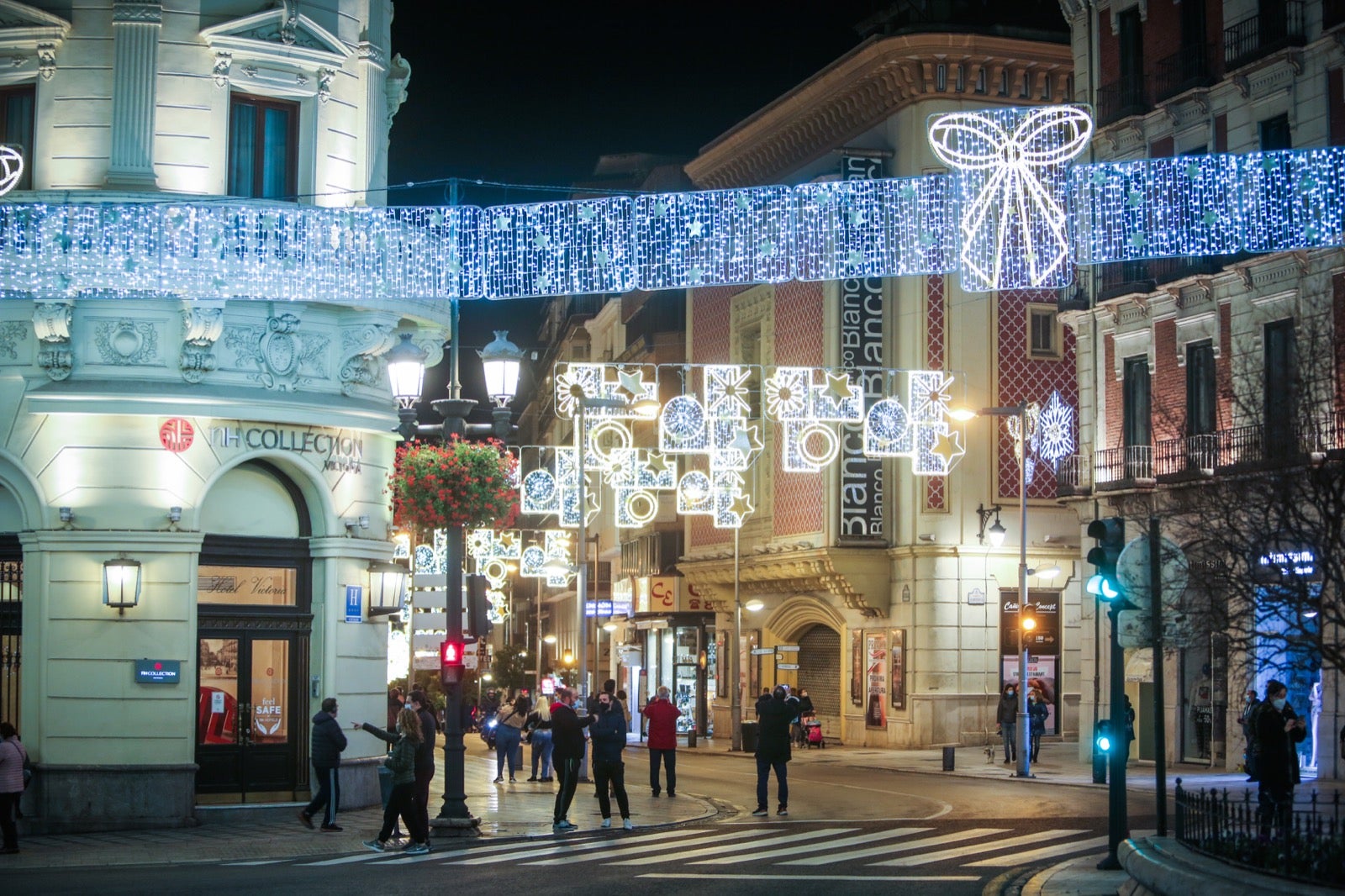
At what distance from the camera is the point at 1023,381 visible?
47.8 m

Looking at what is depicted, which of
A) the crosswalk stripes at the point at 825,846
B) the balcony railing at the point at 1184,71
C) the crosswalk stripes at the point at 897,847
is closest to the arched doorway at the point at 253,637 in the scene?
the crosswalk stripes at the point at 825,846

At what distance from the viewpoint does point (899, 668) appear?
47594 mm

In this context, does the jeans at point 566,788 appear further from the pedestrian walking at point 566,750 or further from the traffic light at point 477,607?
the traffic light at point 477,607

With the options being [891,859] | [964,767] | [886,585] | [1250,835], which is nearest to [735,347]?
[886,585]

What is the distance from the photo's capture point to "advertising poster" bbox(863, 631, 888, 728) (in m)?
48.4

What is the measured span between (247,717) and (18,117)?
9135mm

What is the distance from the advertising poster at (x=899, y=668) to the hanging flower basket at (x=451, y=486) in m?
24.1

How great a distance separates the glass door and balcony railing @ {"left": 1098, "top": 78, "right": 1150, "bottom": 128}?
2200 centimetres

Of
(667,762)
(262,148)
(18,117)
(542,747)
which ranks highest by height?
(18,117)

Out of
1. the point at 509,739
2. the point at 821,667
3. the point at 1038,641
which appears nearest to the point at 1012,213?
the point at 509,739

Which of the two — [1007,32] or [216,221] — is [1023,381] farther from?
[216,221]

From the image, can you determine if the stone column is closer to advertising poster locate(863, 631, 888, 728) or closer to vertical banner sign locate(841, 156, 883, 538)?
vertical banner sign locate(841, 156, 883, 538)

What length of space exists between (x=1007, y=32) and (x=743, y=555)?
17524 millimetres

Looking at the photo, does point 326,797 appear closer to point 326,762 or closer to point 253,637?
point 326,762
